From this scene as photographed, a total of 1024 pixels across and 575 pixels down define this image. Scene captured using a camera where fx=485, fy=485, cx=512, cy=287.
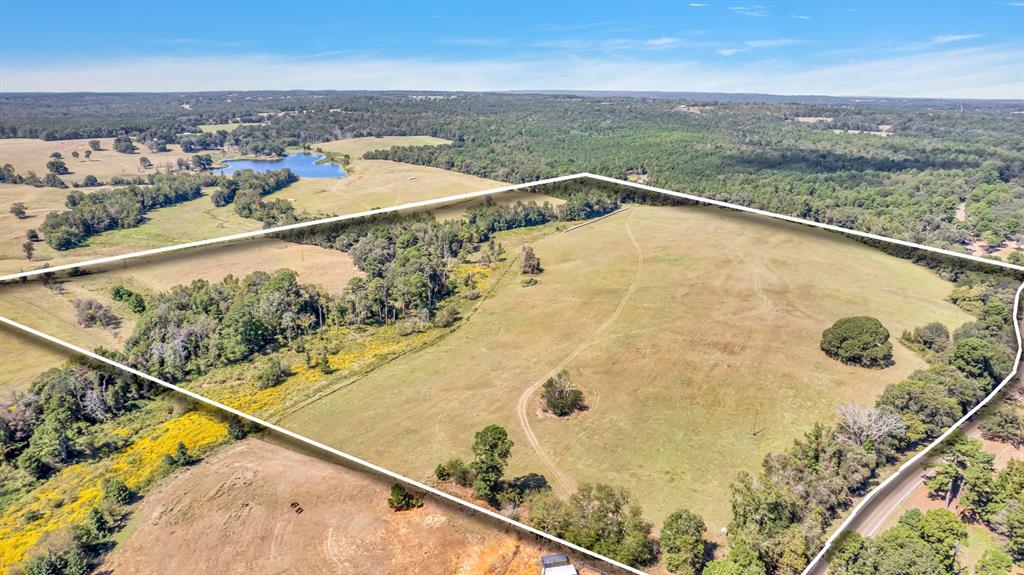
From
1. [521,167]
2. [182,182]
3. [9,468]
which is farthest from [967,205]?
[182,182]

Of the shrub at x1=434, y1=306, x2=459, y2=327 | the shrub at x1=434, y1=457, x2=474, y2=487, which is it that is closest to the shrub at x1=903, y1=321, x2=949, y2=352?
the shrub at x1=434, y1=457, x2=474, y2=487

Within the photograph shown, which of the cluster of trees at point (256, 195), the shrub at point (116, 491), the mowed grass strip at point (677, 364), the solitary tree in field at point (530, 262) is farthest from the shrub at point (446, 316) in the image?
the cluster of trees at point (256, 195)

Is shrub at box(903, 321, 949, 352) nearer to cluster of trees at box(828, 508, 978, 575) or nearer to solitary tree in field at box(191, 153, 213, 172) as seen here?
cluster of trees at box(828, 508, 978, 575)

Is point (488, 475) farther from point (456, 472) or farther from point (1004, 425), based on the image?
point (1004, 425)

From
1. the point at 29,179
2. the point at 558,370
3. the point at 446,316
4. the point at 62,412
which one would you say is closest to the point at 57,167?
the point at 29,179

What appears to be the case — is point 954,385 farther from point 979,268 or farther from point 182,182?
point 182,182

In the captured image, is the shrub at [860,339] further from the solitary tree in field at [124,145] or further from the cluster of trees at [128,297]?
the solitary tree in field at [124,145]
